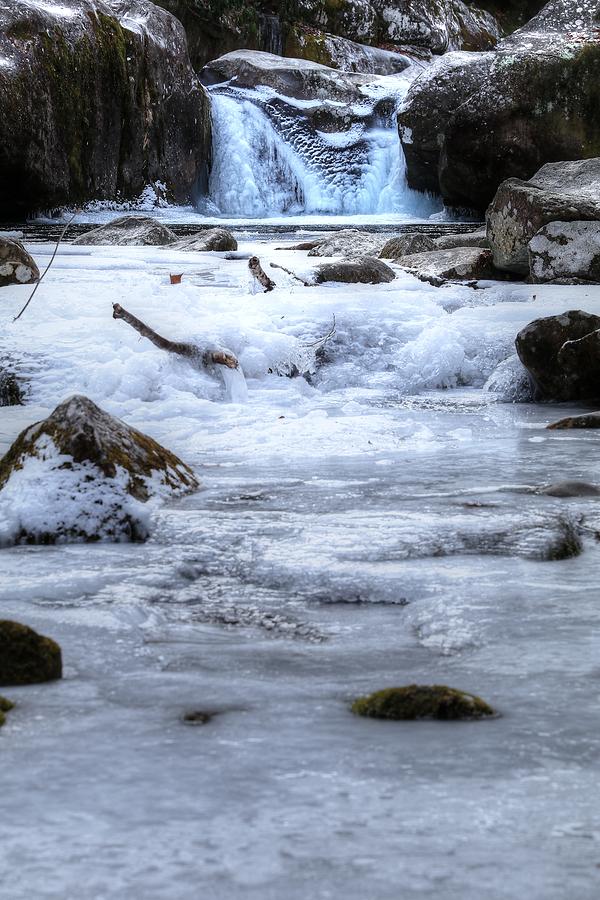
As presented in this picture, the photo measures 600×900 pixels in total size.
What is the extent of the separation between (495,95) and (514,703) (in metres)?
16.3

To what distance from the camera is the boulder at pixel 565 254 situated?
8.46 meters

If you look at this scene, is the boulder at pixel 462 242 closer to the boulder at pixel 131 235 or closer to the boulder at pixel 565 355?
the boulder at pixel 131 235

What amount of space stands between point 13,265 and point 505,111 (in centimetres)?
1121

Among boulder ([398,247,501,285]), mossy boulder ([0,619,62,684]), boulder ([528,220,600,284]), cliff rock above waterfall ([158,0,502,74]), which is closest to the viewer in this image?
mossy boulder ([0,619,62,684])

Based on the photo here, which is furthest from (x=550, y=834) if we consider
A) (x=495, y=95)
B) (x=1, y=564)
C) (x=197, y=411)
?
(x=495, y=95)

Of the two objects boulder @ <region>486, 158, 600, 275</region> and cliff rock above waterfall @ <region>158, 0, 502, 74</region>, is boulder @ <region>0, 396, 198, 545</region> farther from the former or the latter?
cliff rock above waterfall @ <region>158, 0, 502, 74</region>

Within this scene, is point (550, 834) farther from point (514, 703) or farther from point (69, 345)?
point (69, 345)

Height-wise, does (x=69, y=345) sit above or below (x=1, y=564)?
above

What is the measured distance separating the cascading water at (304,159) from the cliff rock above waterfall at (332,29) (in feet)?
24.4

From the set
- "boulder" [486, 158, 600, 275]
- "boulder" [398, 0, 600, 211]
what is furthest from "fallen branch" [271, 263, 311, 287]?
"boulder" [398, 0, 600, 211]

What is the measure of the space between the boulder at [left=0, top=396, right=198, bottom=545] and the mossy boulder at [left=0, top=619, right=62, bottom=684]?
1258 mm

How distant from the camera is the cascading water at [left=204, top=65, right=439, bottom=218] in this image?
69.1ft

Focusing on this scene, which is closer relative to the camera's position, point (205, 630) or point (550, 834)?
point (550, 834)

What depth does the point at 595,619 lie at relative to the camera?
254 centimetres
